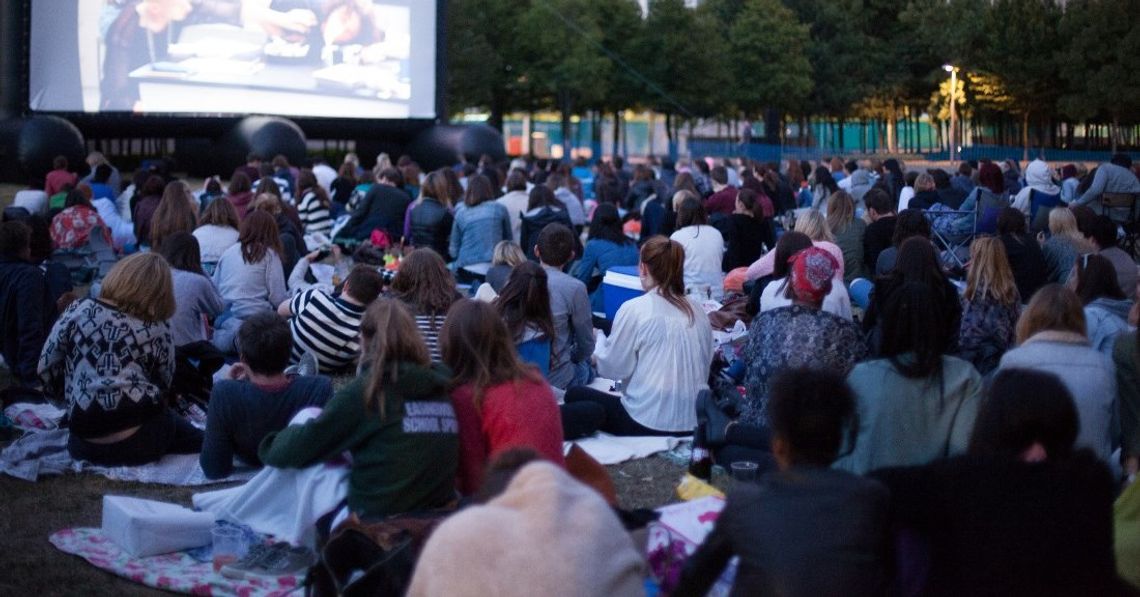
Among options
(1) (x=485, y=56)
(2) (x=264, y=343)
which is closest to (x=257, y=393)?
(2) (x=264, y=343)

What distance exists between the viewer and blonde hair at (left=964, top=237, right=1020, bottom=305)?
7461 millimetres

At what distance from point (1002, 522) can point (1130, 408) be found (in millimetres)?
2836

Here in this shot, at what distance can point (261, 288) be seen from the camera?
972 cm

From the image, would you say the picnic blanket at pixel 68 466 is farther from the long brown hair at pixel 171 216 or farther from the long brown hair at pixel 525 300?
the long brown hair at pixel 171 216

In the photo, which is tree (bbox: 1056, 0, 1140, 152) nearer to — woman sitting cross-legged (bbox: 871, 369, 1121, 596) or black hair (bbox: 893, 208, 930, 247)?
black hair (bbox: 893, 208, 930, 247)

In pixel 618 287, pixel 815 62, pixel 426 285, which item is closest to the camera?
pixel 426 285

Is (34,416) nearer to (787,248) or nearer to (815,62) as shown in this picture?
(787,248)

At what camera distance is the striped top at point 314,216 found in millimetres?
14756

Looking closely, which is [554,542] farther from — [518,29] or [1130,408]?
[518,29]

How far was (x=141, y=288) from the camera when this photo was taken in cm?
672

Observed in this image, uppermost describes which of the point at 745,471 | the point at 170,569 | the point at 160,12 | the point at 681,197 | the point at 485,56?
the point at 485,56

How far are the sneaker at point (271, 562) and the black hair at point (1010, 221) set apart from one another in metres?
5.80

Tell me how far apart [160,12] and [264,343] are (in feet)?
71.8

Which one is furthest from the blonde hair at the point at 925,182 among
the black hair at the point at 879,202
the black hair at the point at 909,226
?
the black hair at the point at 909,226
